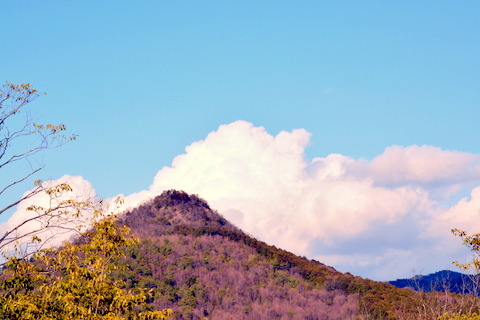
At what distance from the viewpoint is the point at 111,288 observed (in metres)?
18.5

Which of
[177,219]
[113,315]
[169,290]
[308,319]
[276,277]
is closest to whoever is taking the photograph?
[113,315]

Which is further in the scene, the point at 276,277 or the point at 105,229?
the point at 276,277

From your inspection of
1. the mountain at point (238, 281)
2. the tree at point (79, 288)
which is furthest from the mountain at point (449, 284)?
the mountain at point (238, 281)

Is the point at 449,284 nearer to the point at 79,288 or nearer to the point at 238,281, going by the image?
the point at 79,288

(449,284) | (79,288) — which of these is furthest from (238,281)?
(79,288)

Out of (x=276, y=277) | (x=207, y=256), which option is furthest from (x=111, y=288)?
(x=207, y=256)

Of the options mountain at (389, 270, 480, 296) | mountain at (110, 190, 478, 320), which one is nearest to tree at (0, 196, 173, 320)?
mountain at (389, 270, 480, 296)

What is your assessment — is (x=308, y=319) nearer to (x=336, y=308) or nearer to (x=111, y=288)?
(x=336, y=308)

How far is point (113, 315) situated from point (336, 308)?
4274 inches

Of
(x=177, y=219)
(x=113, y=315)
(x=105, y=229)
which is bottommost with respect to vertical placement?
(x=113, y=315)

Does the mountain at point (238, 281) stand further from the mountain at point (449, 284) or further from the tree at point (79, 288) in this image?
the tree at point (79, 288)

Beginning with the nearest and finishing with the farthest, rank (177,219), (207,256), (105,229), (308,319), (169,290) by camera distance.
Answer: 1. (105,229)
2. (308,319)
3. (169,290)
4. (207,256)
5. (177,219)

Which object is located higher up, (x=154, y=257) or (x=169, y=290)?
(x=154, y=257)

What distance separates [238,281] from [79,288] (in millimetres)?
129540
